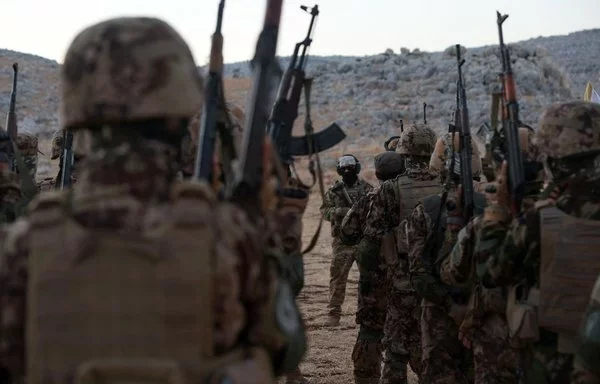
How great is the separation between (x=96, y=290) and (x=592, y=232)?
8.10 feet

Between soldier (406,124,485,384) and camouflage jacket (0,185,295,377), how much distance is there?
327 cm

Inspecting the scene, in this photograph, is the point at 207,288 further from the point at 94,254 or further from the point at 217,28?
the point at 217,28

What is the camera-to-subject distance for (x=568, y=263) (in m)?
4.02

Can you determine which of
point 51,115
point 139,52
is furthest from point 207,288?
Answer: point 51,115

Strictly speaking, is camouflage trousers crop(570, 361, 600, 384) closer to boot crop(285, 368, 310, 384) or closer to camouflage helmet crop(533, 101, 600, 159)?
camouflage helmet crop(533, 101, 600, 159)

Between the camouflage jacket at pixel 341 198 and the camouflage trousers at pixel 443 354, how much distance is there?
4.28m

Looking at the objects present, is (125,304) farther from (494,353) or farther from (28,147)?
(28,147)

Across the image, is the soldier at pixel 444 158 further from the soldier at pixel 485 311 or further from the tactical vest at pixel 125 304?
the tactical vest at pixel 125 304

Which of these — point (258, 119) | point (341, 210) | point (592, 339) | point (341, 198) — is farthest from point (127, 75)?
point (341, 198)

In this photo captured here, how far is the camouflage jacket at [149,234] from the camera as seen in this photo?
245 centimetres

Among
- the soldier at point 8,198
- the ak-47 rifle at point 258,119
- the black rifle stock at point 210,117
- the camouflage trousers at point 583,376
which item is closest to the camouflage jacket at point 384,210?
the black rifle stock at point 210,117

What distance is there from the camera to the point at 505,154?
4.93m

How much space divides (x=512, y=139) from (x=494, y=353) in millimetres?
1210

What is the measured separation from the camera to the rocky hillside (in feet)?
140
